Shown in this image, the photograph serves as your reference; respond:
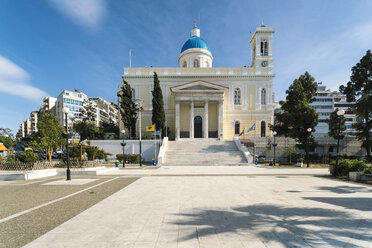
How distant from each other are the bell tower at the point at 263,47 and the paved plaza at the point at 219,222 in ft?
107

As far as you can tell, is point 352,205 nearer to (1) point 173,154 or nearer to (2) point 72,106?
(1) point 173,154

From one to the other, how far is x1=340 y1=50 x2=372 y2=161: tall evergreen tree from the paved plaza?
22.4 m

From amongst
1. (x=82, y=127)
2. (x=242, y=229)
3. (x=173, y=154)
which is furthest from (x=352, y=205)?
(x=82, y=127)

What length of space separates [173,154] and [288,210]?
1716 cm

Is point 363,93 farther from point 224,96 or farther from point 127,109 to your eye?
point 127,109

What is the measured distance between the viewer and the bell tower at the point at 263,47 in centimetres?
3328

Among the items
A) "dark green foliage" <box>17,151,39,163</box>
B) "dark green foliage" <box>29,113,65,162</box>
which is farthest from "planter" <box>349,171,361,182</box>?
"dark green foliage" <box>29,113,65,162</box>

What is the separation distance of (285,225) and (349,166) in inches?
428

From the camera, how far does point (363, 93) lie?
22.0 m

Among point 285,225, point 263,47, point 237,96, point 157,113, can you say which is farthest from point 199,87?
point 285,225

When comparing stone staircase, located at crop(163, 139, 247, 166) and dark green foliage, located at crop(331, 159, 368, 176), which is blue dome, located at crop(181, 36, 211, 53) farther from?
dark green foliage, located at crop(331, 159, 368, 176)

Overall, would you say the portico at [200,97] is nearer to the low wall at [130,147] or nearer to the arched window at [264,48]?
the low wall at [130,147]

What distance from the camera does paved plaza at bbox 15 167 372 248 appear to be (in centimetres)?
341

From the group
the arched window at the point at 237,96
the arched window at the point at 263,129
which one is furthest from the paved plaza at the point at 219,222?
the arched window at the point at 237,96
